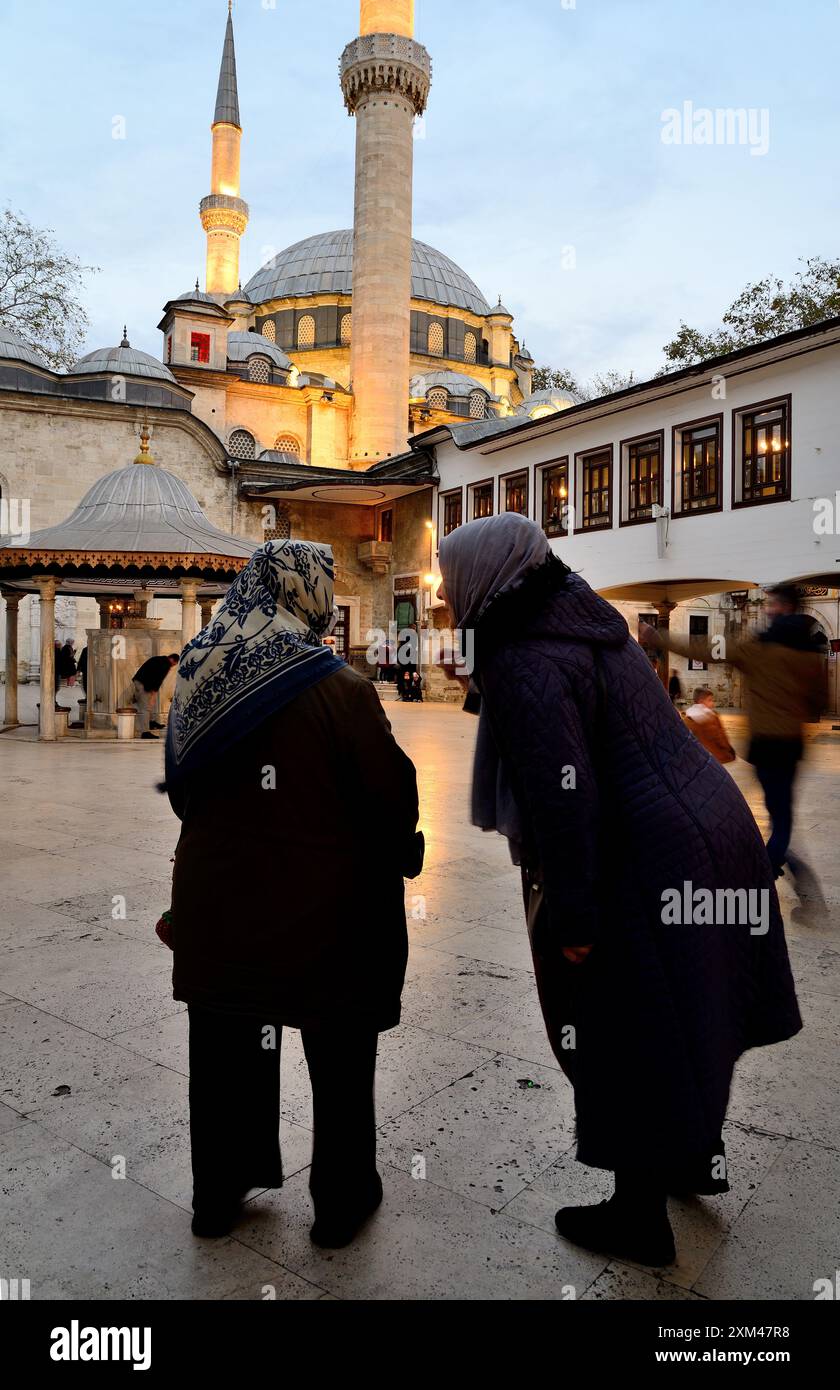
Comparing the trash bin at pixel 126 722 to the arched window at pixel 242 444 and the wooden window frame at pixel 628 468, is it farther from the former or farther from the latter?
the arched window at pixel 242 444

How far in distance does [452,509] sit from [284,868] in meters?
24.7

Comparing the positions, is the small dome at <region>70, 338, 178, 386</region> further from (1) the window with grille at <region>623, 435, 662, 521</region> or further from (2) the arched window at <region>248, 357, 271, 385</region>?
(1) the window with grille at <region>623, 435, 662, 521</region>

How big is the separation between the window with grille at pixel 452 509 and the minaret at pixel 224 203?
26.8 meters

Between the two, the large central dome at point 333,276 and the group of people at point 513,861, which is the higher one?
the large central dome at point 333,276

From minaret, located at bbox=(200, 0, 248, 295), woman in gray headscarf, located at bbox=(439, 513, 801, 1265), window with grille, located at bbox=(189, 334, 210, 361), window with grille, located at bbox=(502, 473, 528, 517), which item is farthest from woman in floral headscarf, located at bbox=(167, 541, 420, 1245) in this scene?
minaret, located at bbox=(200, 0, 248, 295)

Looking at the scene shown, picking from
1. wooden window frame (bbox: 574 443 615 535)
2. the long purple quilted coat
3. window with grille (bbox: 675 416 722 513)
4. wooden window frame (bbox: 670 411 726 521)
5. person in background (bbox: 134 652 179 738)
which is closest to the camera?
the long purple quilted coat

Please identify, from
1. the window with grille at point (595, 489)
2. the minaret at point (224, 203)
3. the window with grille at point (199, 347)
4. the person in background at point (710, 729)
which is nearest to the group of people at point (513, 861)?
the person in background at point (710, 729)

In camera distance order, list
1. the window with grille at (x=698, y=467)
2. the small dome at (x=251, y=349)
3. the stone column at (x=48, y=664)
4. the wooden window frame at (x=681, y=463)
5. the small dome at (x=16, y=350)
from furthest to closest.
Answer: the small dome at (x=251, y=349)
the small dome at (x=16, y=350)
the window with grille at (x=698, y=467)
the wooden window frame at (x=681, y=463)
the stone column at (x=48, y=664)

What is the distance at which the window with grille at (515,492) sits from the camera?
22.7 meters

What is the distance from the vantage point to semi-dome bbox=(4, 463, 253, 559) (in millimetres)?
14539

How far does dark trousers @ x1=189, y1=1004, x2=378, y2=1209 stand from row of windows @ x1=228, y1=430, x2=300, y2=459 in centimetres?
3468

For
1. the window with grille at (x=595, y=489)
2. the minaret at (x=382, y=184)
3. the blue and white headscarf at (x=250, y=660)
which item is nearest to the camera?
the blue and white headscarf at (x=250, y=660)

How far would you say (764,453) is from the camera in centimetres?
1666
